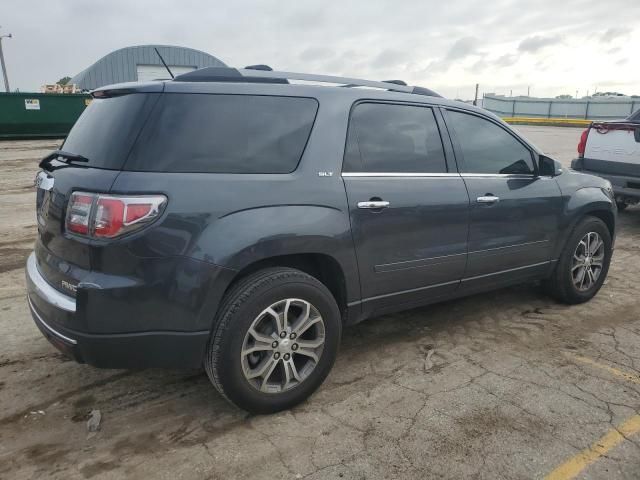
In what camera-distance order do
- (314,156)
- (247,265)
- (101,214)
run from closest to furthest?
(101,214), (247,265), (314,156)

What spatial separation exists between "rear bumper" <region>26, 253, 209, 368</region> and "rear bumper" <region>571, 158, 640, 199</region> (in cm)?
660

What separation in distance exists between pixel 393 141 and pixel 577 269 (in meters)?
2.33

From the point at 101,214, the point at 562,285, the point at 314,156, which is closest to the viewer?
the point at 101,214

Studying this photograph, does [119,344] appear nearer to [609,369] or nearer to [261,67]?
[261,67]

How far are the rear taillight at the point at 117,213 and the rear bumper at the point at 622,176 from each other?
6.74 m

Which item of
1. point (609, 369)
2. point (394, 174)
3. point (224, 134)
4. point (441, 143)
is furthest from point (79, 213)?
point (609, 369)

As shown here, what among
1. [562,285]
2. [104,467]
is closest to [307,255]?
[104,467]

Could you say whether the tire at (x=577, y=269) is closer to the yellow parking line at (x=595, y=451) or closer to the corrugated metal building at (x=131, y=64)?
the yellow parking line at (x=595, y=451)

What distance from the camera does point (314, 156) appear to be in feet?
9.86

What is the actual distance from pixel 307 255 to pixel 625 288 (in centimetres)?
375

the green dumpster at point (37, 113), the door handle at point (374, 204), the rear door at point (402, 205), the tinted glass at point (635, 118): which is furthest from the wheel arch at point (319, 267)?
the green dumpster at point (37, 113)

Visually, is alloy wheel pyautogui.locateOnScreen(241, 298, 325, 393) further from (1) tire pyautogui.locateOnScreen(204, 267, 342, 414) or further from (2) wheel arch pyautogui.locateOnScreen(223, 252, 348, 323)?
(2) wheel arch pyautogui.locateOnScreen(223, 252, 348, 323)

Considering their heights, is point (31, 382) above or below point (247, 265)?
below

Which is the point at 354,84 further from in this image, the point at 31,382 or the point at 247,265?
the point at 31,382
